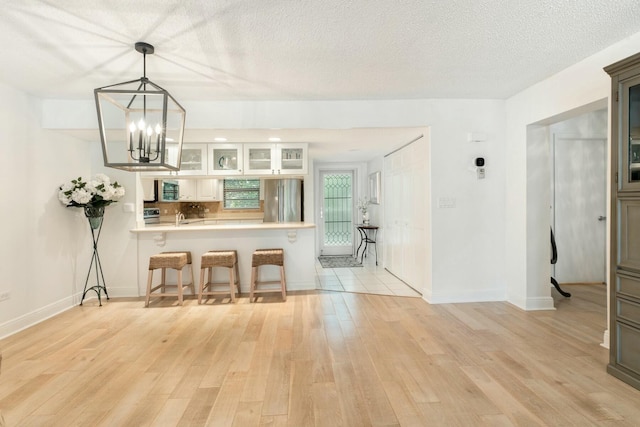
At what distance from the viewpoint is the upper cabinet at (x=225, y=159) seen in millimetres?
4926

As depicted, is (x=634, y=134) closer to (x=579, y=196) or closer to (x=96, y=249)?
(x=579, y=196)

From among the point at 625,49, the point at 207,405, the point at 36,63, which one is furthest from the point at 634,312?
the point at 36,63

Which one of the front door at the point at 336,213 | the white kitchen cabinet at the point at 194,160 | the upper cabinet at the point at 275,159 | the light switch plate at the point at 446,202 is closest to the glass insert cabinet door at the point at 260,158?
the upper cabinet at the point at 275,159

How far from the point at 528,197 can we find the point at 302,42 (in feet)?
9.84

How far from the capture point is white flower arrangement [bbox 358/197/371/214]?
300 inches

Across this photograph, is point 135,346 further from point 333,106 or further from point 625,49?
point 625,49

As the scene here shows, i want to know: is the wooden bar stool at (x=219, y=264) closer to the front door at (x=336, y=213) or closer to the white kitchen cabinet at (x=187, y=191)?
the white kitchen cabinet at (x=187, y=191)

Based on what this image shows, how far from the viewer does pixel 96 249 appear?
176 inches

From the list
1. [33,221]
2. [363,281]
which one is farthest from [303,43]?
[363,281]

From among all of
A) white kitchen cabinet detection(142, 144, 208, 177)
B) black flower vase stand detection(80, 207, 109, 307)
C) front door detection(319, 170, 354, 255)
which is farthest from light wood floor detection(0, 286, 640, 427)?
front door detection(319, 170, 354, 255)

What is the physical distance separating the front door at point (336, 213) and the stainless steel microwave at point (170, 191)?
3128 mm

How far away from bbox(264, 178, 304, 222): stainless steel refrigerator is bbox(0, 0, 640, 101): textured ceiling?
9.20 ft

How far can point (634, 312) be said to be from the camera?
222 centimetres

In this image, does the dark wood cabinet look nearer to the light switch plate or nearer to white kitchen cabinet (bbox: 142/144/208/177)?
the light switch plate
